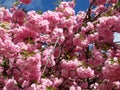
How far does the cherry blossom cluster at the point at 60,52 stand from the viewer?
696cm

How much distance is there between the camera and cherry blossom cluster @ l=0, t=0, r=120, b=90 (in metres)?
6.96

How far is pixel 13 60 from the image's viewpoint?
24.0ft

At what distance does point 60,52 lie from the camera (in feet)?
26.0

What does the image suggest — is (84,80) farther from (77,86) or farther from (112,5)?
(112,5)

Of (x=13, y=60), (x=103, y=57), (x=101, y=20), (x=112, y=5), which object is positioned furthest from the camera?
(x=112, y=5)

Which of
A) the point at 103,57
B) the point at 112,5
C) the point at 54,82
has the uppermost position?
the point at 112,5

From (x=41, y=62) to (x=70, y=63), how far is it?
23.9 inches

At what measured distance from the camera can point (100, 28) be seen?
7.84m

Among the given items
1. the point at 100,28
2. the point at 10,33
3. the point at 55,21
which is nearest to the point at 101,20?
the point at 100,28

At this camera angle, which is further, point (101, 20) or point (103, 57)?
point (103, 57)

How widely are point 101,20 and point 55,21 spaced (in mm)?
959

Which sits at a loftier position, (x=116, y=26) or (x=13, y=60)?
(x=116, y=26)

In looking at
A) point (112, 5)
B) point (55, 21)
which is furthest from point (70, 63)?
point (112, 5)

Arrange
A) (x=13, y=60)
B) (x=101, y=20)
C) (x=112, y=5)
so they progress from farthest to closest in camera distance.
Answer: (x=112, y=5) → (x=101, y=20) → (x=13, y=60)
